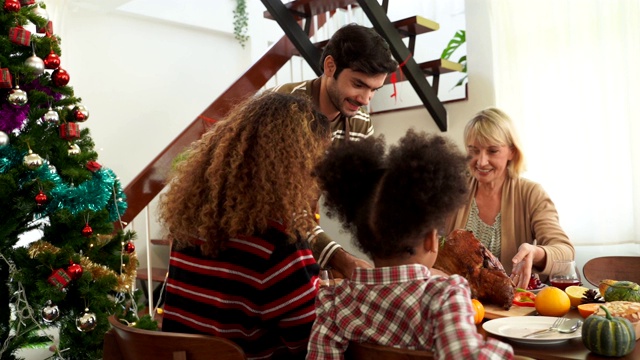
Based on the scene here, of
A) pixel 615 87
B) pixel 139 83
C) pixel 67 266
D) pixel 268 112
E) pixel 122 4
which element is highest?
pixel 122 4

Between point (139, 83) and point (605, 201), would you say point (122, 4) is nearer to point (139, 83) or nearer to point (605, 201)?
point (139, 83)

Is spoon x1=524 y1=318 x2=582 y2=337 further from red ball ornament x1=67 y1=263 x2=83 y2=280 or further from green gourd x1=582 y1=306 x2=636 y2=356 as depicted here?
red ball ornament x1=67 y1=263 x2=83 y2=280

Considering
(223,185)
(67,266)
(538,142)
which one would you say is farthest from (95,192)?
(538,142)

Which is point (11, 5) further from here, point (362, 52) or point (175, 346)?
point (175, 346)

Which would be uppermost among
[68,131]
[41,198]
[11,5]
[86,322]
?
[11,5]

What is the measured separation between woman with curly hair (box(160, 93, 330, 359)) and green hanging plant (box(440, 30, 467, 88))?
2.93 meters

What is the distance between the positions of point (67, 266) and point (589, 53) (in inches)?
114

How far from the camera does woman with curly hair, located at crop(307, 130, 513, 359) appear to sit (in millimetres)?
1169

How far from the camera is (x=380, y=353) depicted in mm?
1087

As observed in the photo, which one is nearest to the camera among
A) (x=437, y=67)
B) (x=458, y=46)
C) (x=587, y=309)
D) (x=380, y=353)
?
(x=380, y=353)

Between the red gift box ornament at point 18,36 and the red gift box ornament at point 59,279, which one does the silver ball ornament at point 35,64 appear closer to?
the red gift box ornament at point 18,36

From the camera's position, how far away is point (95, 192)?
89.5 inches

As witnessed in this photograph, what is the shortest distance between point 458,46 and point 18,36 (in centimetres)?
296

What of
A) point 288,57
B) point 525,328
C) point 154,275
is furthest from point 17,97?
point 154,275
